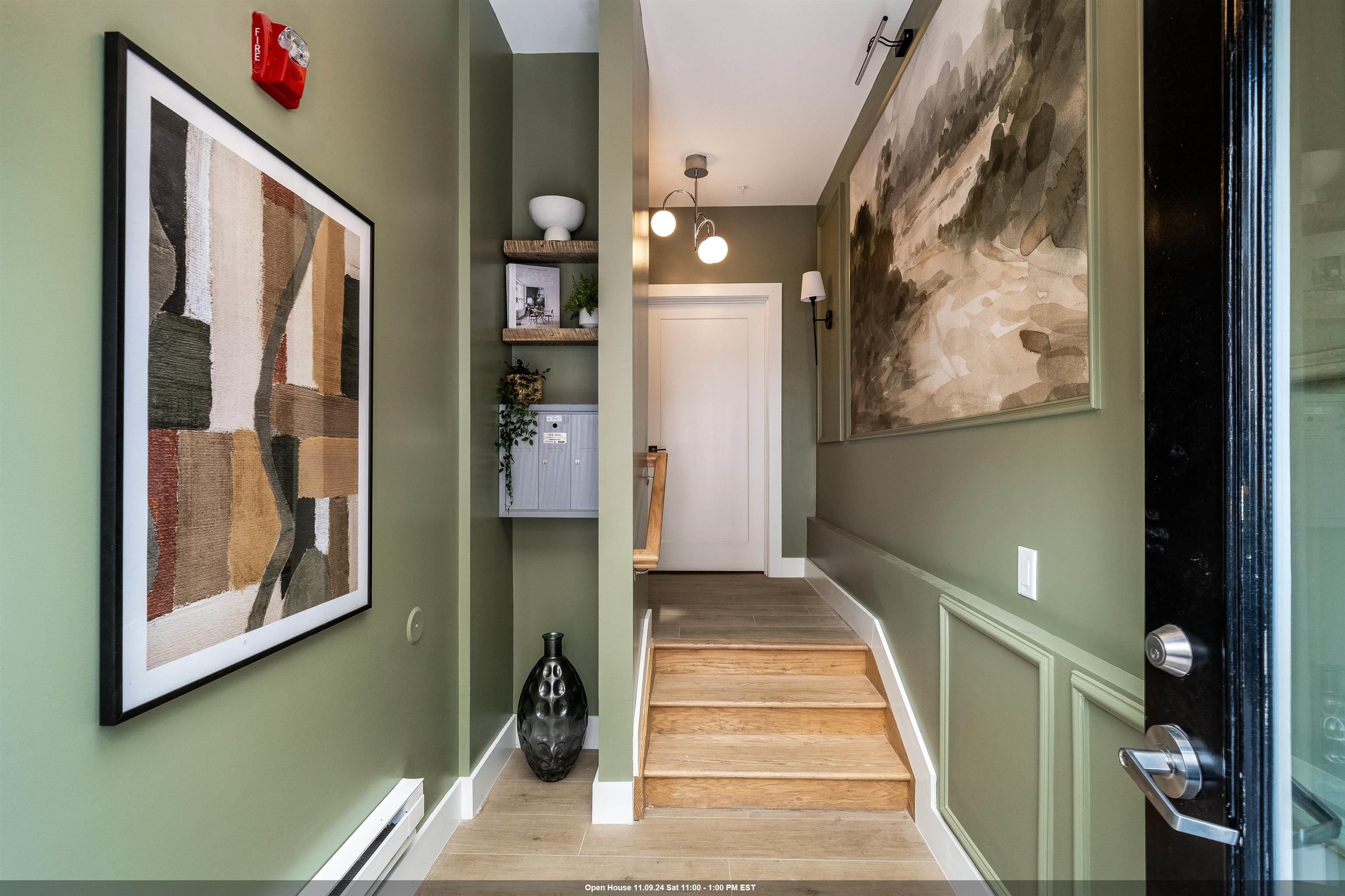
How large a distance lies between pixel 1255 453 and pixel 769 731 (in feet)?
6.98

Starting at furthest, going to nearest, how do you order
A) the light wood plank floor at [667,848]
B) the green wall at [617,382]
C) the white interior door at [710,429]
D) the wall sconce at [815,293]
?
the white interior door at [710,429] → the wall sconce at [815,293] → the green wall at [617,382] → the light wood plank floor at [667,848]

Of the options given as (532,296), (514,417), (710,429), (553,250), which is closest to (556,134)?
(553,250)

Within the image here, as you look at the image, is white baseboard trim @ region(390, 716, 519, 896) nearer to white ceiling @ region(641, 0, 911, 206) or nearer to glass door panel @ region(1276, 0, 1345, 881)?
glass door panel @ region(1276, 0, 1345, 881)

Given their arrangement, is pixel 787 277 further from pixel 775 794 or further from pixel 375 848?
pixel 375 848

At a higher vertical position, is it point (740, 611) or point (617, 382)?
point (617, 382)

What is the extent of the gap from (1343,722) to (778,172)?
3664mm

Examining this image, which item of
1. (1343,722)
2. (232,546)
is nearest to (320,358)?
(232,546)

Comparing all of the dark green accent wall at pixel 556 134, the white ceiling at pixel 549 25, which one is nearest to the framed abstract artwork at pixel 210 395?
the dark green accent wall at pixel 556 134

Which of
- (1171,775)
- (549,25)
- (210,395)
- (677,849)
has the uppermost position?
(549,25)

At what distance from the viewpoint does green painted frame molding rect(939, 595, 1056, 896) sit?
4.24ft

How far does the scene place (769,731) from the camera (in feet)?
7.89

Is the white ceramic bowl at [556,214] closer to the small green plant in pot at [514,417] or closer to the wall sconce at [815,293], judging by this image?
the small green plant in pot at [514,417]

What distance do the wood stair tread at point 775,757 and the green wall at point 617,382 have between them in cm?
23

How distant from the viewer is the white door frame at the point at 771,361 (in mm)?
4145
